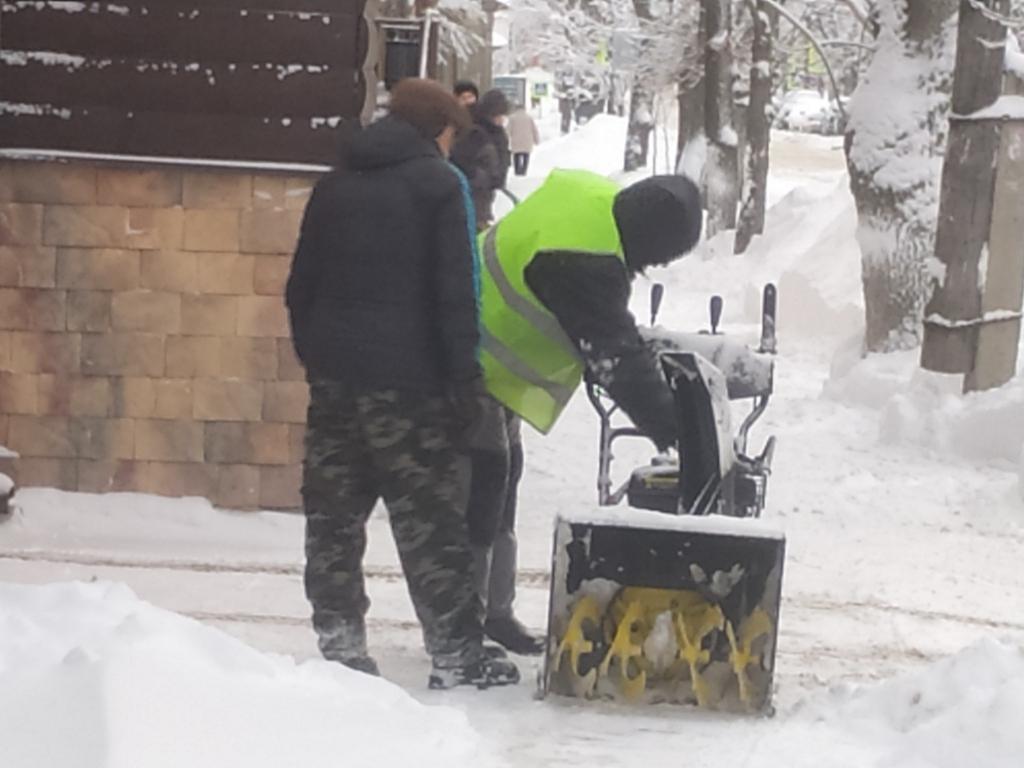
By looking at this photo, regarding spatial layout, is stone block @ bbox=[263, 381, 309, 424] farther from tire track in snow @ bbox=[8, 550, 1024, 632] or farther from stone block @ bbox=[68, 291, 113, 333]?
tire track in snow @ bbox=[8, 550, 1024, 632]

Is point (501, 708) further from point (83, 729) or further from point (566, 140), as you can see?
point (566, 140)

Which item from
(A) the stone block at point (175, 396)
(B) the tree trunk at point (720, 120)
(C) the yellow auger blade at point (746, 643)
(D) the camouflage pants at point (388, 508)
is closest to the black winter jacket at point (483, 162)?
(A) the stone block at point (175, 396)

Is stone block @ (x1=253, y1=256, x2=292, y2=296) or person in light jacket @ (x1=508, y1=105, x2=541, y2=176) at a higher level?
stone block @ (x1=253, y1=256, x2=292, y2=296)

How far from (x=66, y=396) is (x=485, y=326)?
129 inches

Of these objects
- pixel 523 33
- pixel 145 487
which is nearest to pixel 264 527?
pixel 145 487

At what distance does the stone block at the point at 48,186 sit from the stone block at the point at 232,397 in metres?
0.97

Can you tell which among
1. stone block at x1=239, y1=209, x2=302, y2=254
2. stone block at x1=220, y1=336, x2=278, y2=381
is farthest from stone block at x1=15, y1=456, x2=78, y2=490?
stone block at x1=239, y1=209, x2=302, y2=254

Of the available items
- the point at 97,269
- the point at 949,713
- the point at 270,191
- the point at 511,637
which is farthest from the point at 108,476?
the point at 949,713

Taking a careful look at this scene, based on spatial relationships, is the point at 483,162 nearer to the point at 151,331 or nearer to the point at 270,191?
the point at 270,191

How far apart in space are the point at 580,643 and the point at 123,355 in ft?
11.5

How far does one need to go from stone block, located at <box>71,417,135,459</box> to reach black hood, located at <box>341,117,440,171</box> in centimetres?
315

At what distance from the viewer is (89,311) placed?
313 inches

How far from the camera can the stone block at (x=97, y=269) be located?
7902mm

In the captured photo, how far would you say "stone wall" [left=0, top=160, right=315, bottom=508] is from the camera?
25.8 feet
